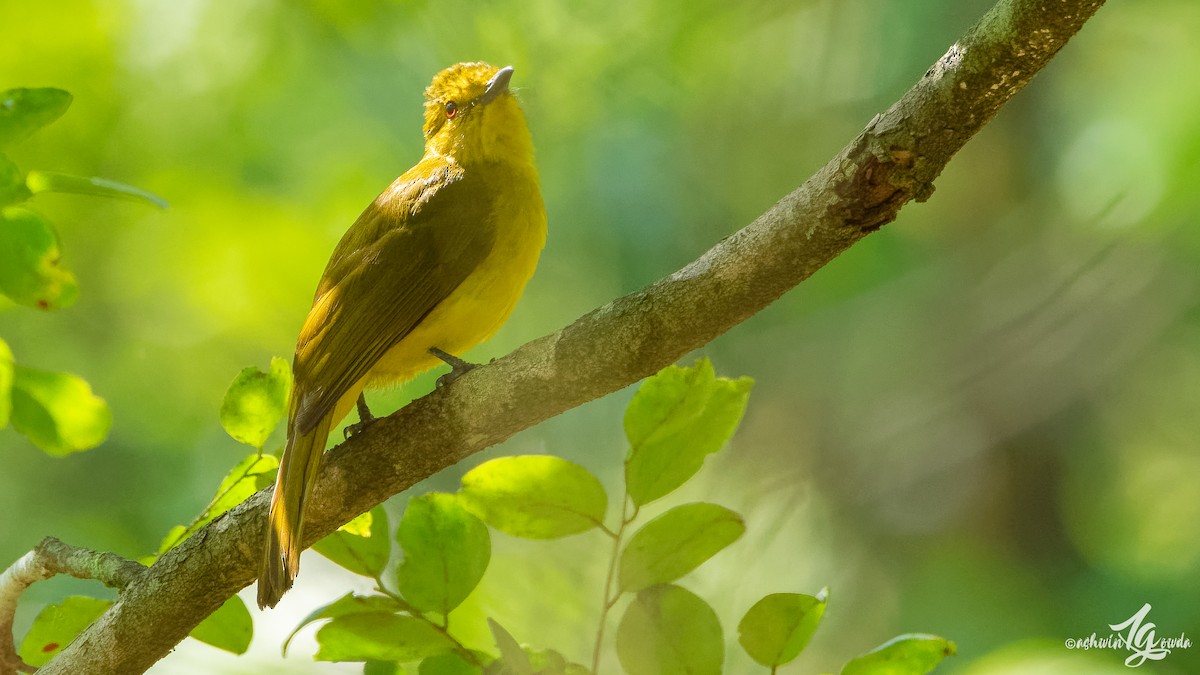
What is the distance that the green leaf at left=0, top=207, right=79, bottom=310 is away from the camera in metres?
1.79

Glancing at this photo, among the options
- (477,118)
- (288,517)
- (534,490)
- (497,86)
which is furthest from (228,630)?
(497,86)

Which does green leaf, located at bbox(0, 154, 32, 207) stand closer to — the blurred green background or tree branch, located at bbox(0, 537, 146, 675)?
tree branch, located at bbox(0, 537, 146, 675)

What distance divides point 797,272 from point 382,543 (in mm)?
753

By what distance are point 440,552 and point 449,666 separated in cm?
16

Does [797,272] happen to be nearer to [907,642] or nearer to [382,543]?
[907,642]

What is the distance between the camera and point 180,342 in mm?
4980

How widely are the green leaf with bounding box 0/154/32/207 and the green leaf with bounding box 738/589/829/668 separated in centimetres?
130

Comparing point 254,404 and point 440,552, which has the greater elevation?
point 254,404

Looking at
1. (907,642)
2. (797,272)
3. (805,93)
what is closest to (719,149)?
(805,93)

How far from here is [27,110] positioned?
1.82m

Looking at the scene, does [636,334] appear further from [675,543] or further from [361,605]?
[361,605]

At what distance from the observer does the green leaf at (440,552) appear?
1571 mm

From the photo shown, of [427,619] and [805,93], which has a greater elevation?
[805,93]

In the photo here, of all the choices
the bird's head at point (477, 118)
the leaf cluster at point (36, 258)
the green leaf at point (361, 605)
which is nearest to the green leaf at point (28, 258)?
the leaf cluster at point (36, 258)
